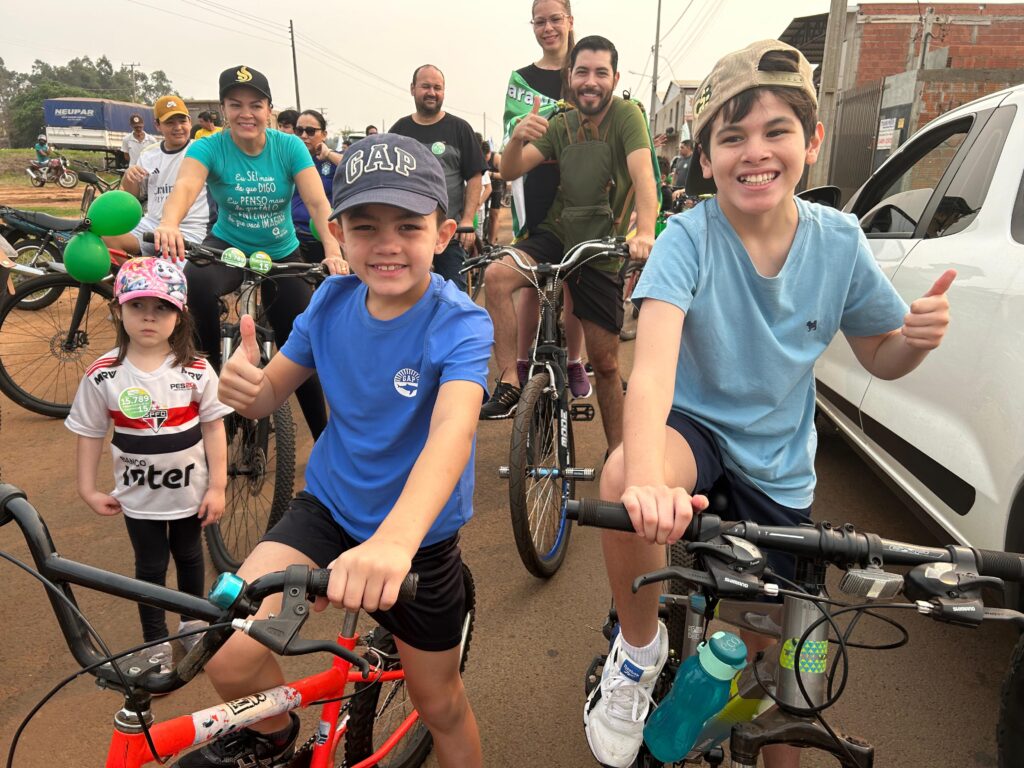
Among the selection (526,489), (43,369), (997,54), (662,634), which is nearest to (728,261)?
(662,634)

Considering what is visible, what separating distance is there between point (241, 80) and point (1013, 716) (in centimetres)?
398

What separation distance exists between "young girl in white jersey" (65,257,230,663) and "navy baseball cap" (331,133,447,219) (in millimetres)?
1187

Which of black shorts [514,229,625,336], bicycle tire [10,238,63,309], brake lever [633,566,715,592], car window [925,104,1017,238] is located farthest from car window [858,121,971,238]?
bicycle tire [10,238,63,309]

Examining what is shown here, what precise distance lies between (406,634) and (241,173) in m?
2.81

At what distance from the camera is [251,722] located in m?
1.51

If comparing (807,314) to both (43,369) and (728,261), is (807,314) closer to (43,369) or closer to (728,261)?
(728,261)

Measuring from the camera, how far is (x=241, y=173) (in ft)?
12.2

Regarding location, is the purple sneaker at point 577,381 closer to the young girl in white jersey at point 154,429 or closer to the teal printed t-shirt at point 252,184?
the teal printed t-shirt at point 252,184

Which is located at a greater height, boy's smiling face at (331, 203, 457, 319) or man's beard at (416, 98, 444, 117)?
man's beard at (416, 98, 444, 117)

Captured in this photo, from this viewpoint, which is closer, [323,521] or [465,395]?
[465,395]

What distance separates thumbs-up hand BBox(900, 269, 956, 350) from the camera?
65.4 inches

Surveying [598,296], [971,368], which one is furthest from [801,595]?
[598,296]

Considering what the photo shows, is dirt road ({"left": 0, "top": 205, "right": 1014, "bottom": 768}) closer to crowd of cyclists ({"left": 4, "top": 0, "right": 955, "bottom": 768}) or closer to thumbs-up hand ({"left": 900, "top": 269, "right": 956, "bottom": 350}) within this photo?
crowd of cyclists ({"left": 4, "top": 0, "right": 955, "bottom": 768})

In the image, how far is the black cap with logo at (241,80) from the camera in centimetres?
359
